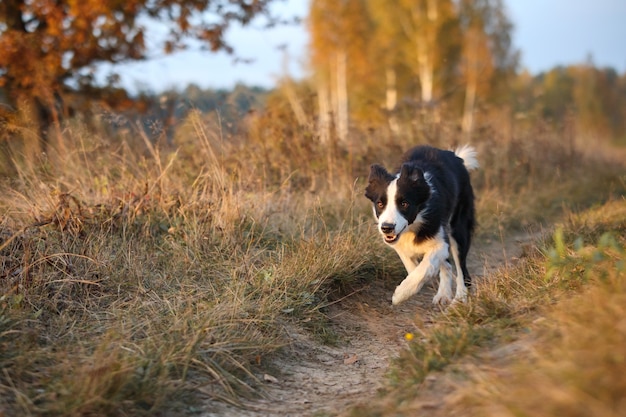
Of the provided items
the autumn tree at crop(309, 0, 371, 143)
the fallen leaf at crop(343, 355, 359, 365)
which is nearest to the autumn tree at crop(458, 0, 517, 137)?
the autumn tree at crop(309, 0, 371, 143)

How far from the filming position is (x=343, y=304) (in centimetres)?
508

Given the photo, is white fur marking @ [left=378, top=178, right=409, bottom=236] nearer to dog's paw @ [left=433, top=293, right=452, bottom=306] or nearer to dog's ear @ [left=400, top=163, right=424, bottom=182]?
dog's ear @ [left=400, top=163, right=424, bottom=182]

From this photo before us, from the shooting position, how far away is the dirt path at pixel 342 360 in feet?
10.9

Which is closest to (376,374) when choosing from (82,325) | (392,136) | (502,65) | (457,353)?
(457,353)

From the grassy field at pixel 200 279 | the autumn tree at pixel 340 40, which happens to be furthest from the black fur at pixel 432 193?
the autumn tree at pixel 340 40

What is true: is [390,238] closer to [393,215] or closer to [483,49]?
[393,215]

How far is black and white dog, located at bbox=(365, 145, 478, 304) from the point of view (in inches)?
188

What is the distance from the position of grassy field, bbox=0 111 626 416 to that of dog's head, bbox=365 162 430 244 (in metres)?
0.64

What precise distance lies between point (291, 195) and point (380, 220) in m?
2.41

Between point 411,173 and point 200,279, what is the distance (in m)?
1.97

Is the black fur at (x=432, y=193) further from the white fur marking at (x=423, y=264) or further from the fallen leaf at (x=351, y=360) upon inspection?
the fallen leaf at (x=351, y=360)

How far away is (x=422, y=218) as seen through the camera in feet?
16.6

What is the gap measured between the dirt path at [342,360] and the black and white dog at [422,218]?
256 mm

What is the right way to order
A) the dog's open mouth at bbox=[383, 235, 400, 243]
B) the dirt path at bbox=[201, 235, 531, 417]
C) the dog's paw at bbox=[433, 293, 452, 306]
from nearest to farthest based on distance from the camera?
the dirt path at bbox=[201, 235, 531, 417] < the dog's open mouth at bbox=[383, 235, 400, 243] < the dog's paw at bbox=[433, 293, 452, 306]
